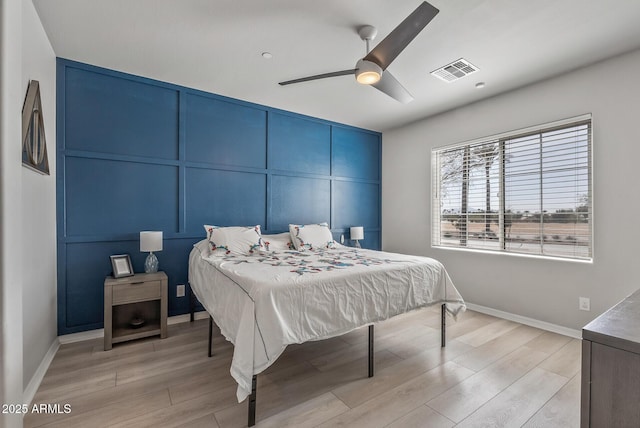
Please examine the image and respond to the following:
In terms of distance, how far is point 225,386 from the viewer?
6.72 ft

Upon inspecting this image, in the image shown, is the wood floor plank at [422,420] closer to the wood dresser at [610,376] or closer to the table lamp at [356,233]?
the wood dresser at [610,376]

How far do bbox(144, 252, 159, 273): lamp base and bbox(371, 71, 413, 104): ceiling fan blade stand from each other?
8.89 feet

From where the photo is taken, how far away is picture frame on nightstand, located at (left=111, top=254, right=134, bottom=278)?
2788 mm

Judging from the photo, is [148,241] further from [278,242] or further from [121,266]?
[278,242]

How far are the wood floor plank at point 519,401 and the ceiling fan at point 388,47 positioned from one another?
92.3 inches

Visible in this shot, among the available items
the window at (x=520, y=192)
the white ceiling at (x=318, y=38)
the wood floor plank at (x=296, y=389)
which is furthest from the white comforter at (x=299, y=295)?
the white ceiling at (x=318, y=38)

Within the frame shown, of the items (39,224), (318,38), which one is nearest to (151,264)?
(39,224)

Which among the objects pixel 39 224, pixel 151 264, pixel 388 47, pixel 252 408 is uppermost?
pixel 388 47

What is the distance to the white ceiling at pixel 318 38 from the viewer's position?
2.06 meters

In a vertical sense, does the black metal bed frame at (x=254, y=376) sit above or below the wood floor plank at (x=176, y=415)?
above

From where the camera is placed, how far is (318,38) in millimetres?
2408

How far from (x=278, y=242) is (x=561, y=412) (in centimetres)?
283

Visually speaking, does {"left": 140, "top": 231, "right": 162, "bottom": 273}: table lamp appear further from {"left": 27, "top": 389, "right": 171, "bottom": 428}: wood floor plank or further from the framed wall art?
{"left": 27, "top": 389, "right": 171, "bottom": 428}: wood floor plank

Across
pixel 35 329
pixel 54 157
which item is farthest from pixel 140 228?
pixel 35 329
